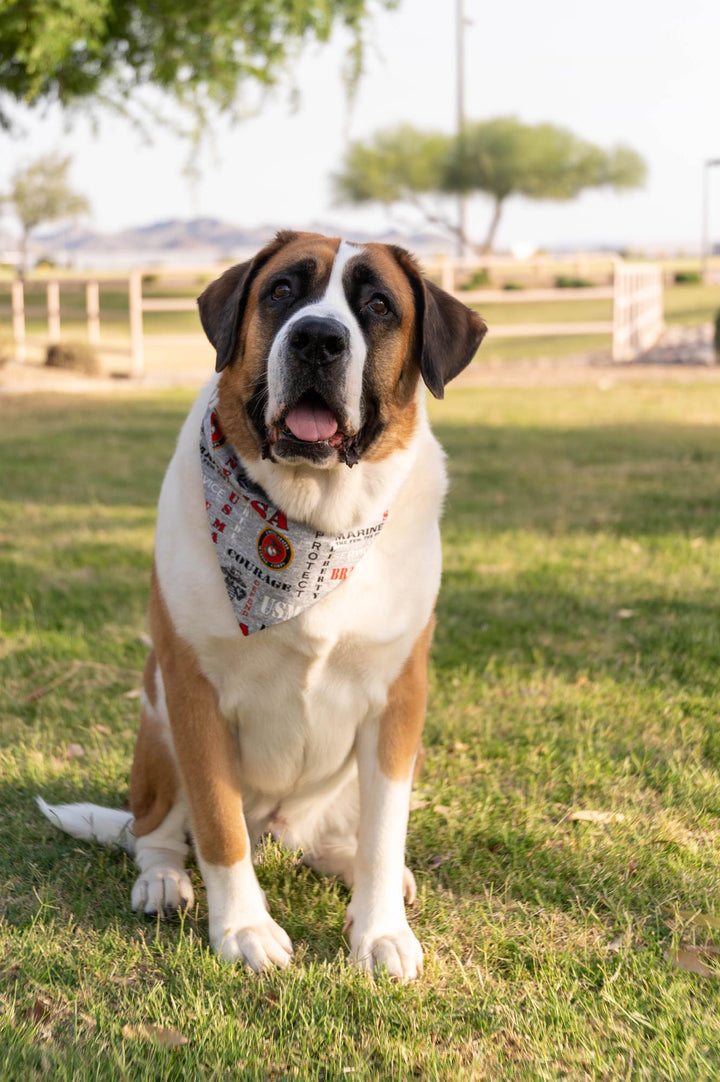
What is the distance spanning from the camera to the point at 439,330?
10.0 feet

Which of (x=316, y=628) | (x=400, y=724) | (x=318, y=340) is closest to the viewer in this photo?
(x=318, y=340)

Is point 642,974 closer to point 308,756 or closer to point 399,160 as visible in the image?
point 308,756

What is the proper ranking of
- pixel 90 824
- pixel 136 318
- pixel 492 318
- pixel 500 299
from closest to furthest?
pixel 90 824, pixel 136 318, pixel 500 299, pixel 492 318

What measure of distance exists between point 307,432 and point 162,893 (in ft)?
4.26

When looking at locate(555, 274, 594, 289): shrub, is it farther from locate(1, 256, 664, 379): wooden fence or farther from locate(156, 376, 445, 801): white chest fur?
locate(156, 376, 445, 801): white chest fur

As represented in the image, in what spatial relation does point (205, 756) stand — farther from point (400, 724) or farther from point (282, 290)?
point (282, 290)

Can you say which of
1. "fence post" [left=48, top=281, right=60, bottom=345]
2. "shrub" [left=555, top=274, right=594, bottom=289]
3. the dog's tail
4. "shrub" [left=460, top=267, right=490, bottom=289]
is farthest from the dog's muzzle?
"shrub" [left=555, top=274, right=594, bottom=289]

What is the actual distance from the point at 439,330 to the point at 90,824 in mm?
1781

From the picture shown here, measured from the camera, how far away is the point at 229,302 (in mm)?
3004

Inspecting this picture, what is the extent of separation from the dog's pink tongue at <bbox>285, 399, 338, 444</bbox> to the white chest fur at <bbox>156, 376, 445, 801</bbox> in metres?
0.14

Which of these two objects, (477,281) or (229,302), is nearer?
(229,302)

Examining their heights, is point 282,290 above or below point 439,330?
above

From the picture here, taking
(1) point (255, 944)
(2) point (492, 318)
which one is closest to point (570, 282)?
(2) point (492, 318)

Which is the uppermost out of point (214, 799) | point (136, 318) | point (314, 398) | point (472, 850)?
point (136, 318)
